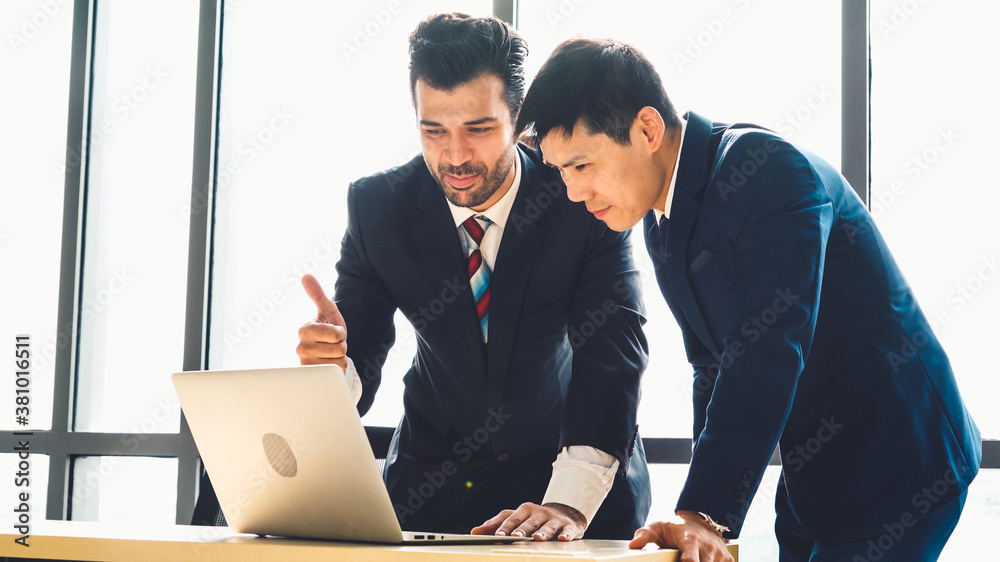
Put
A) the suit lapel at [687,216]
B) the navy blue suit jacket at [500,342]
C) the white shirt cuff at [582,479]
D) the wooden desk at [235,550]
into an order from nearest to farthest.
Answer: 1. the wooden desk at [235,550]
2. the suit lapel at [687,216]
3. the white shirt cuff at [582,479]
4. the navy blue suit jacket at [500,342]

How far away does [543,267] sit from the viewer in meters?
1.80

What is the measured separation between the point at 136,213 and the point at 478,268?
223 centimetres

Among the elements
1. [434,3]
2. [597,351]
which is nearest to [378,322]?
[597,351]

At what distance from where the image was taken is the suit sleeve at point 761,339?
1.09 metres

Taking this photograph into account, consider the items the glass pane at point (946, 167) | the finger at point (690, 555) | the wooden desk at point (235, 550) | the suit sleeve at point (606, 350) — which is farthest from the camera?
the glass pane at point (946, 167)

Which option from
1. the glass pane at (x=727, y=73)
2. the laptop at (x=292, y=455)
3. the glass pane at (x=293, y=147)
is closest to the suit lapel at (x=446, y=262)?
the laptop at (x=292, y=455)

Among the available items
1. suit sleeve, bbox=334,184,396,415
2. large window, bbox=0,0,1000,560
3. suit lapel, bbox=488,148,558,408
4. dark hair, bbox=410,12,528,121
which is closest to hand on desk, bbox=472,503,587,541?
suit lapel, bbox=488,148,558,408

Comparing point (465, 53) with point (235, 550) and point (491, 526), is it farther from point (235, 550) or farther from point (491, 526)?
point (235, 550)

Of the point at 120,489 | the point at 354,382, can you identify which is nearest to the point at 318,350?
the point at 354,382

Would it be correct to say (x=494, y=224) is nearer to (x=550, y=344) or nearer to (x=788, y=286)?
(x=550, y=344)

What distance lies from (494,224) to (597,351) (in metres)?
0.40

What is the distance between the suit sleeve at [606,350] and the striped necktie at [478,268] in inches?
Answer: 7.6

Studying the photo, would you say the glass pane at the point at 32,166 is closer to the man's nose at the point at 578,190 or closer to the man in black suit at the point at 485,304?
the man in black suit at the point at 485,304

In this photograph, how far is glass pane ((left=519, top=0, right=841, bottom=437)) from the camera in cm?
268
